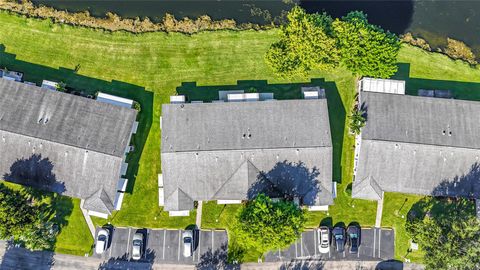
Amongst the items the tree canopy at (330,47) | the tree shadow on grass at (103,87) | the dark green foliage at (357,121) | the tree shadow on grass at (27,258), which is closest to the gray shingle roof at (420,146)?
the dark green foliage at (357,121)

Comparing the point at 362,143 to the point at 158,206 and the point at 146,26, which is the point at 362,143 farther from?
the point at 146,26

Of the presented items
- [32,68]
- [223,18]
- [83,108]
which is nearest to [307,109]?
[223,18]

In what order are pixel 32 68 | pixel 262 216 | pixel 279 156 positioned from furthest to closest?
pixel 32 68
pixel 279 156
pixel 262 216

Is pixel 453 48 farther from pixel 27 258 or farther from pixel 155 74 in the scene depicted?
pixel 27 258

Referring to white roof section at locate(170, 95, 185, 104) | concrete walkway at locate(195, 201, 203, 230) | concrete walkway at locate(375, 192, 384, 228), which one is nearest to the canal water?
white roof section at locate(170, 95, 185, 104)

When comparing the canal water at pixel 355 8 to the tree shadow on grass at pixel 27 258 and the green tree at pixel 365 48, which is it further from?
the tree shadow on grass at pixel 27 258

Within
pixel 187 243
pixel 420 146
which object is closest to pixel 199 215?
pixel 187 243

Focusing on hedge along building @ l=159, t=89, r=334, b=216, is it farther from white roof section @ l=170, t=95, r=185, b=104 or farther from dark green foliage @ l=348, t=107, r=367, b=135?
dark green foliage @ l=348, t=107, r=367, b=135

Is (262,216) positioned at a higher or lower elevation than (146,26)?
lower
